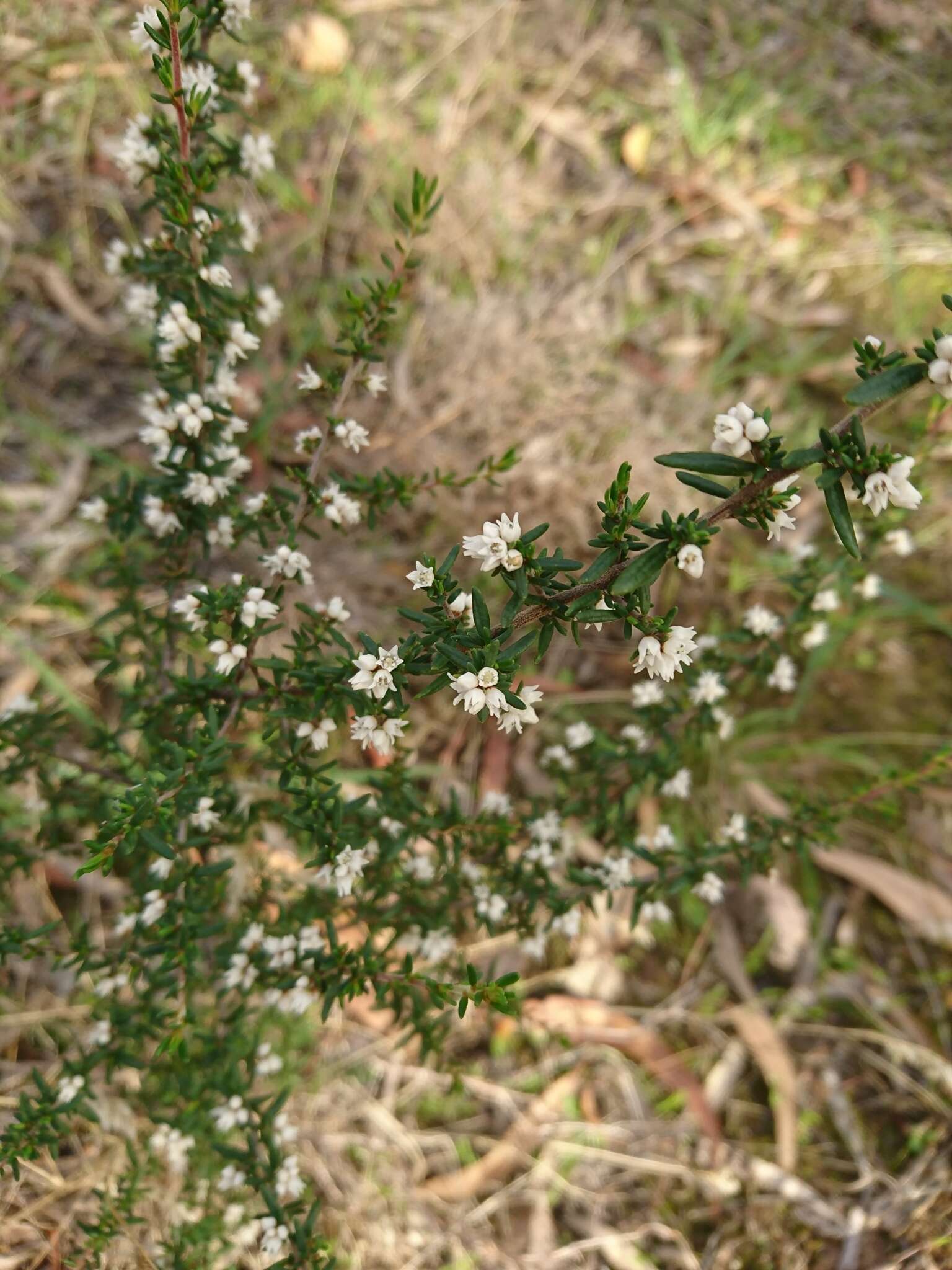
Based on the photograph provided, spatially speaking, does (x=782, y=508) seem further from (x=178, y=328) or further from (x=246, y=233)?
(x=246, y=233)

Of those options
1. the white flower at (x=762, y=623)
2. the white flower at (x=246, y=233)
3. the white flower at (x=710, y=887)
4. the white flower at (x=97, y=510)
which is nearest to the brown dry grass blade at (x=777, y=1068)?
the white flower at (x=710, y=887)

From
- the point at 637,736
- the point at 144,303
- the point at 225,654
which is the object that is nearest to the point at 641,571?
the point at 225,654

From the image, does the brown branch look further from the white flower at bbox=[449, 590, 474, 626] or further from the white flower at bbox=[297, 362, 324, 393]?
the white flower at bbox=[297, 362, 324, 393]

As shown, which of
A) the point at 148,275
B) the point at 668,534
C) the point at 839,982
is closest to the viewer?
the point at 668,534

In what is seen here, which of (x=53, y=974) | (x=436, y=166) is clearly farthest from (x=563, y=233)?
(x=53, y=974)

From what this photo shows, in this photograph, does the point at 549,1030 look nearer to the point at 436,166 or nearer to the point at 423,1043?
the point at 423,1043

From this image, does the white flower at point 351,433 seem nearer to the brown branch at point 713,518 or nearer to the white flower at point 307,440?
the white flower at point 307,440
